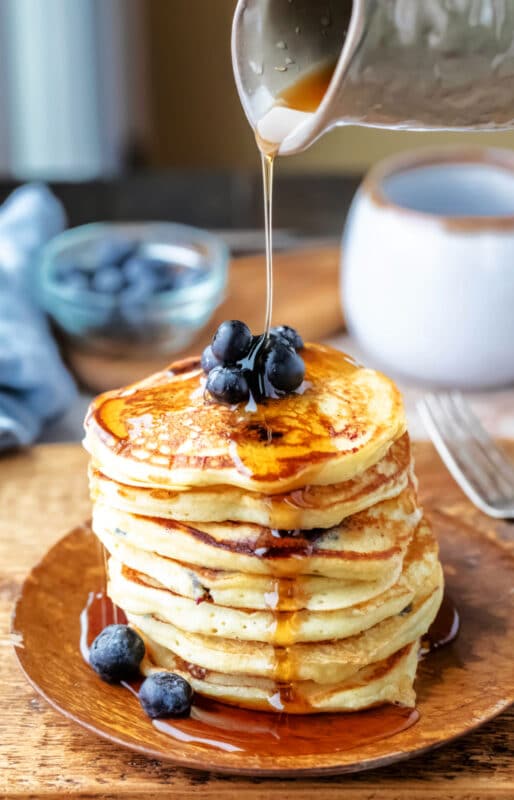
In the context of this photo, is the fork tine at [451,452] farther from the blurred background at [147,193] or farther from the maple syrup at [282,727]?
the maple syrup at [282,727]

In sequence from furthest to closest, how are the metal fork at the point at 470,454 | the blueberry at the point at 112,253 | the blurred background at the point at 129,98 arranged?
1. the blurred background at the point at 129,98
2. the blueberry at the point at 112,253
3. the metal fork at the point at 470,454

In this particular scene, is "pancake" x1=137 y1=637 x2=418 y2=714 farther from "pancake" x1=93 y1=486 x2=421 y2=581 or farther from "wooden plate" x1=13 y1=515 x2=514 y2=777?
"pancake" x1=93 y1=486 x2=421 y2=581

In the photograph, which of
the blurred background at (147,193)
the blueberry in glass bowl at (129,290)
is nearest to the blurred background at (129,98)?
the blurred background at (147,193)

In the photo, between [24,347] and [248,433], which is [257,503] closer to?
[248,433]

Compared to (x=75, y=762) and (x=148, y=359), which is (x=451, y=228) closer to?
(x=148, y=359)

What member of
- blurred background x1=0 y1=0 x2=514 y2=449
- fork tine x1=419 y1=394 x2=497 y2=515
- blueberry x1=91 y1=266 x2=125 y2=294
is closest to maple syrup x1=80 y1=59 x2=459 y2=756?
blurred background x1=0 y1=0 x2=514 y2=449

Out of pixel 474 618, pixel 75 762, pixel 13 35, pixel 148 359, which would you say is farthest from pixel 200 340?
pixel 13 35

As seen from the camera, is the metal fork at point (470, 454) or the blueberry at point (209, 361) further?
the metal fork at point (470, 454)
